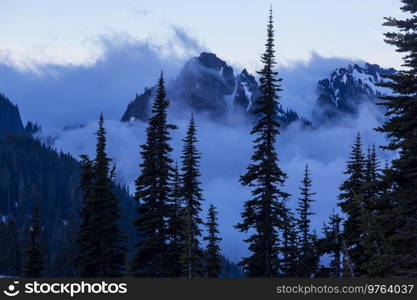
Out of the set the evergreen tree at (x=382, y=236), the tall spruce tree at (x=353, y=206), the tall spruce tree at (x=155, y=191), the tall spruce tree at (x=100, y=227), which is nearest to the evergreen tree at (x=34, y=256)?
the tall spruce tree at (x=100, y=227)

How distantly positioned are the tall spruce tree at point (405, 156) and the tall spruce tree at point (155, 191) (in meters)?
16.8

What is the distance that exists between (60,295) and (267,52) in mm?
22063

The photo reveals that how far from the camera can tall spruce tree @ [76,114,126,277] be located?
3203 centimetres

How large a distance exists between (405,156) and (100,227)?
73.0ft

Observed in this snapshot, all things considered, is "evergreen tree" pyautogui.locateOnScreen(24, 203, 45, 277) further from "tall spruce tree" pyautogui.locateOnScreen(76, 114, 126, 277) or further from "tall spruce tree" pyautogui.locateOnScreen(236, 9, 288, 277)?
"tall spruce tree" pyautogui.locateOnScreen(236, 9, 288, 277)

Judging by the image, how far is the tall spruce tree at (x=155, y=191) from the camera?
99.4 ft

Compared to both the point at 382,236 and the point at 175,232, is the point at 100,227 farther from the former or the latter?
the point at 382,236

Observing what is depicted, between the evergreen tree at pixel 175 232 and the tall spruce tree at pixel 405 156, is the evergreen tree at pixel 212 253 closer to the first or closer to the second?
the evergreen tree at pixel 175 232

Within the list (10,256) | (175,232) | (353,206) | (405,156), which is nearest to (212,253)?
(175,232)

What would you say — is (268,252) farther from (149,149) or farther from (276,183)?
(149,149)

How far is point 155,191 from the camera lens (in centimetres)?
3016

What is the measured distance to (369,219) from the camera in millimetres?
13156

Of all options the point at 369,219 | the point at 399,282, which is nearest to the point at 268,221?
the point at 369,219

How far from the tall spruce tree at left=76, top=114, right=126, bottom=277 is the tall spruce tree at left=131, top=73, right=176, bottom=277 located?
2.20 meters
